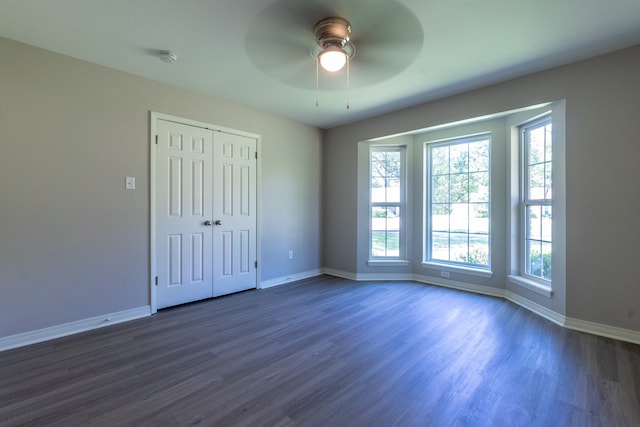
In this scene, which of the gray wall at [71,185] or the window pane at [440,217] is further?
the window pane at [440,217]

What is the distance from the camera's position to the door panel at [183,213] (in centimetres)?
320

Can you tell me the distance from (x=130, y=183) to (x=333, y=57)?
2.38 meters

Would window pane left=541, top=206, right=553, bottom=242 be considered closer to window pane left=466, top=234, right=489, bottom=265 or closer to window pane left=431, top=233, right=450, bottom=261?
window pane left=466, top=234, right=489, bottom=265

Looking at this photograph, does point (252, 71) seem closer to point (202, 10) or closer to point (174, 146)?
point (202, 10)

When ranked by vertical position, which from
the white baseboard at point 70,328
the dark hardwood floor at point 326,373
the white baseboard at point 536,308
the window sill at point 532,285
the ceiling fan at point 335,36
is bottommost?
the dark hardwood floor at point 326,373

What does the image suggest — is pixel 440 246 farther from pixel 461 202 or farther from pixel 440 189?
pixel 440 189

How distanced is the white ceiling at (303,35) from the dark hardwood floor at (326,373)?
8.20ft

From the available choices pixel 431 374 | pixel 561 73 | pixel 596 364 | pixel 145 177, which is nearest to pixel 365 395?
pixel 431 374

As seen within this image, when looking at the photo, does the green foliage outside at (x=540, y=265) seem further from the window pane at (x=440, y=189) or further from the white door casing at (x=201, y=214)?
the white door casing at (x=201, y=214)

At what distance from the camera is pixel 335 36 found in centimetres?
211

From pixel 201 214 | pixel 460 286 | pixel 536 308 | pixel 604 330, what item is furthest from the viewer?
pixel 460 286

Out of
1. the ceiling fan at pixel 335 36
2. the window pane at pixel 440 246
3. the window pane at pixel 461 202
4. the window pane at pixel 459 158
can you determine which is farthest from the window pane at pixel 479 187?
the ceiling fan at pixel 335 36

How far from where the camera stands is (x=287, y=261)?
4.49 meters

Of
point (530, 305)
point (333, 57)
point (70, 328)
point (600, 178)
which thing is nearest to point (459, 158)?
point (600, 178)
